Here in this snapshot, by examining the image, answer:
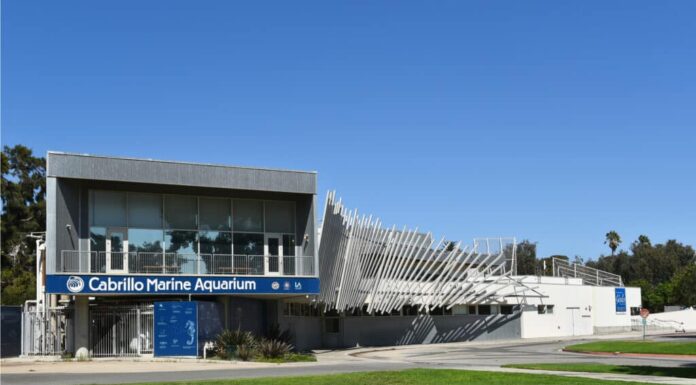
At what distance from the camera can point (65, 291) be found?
35.5m

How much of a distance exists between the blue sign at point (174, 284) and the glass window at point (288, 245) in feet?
6.79

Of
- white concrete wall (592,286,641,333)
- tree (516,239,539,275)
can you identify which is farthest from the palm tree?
white concrete wall (592,286,641,333)

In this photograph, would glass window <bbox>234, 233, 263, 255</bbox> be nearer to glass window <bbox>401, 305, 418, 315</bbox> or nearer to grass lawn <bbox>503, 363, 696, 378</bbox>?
glass window <bbox>401, 305, 418, 315</bbox>

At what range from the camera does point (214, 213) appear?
40875 mm

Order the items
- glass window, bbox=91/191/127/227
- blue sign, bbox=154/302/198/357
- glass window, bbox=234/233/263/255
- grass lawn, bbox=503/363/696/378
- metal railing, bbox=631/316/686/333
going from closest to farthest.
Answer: grass lawn, bbox=503/363/696/378 < blue sign, bbox=154/302/198/357 < glass window, bbox=91/191/127/227 < glass window, bbox=234/233/263/255 < metal railing, bbox=631/316/686/333

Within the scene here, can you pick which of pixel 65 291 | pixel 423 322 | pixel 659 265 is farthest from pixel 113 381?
pixel 659 265

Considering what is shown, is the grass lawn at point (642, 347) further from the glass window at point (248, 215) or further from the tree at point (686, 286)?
the tree at point (686, 286)

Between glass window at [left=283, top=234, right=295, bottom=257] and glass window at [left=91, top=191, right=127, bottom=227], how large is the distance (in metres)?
8.10

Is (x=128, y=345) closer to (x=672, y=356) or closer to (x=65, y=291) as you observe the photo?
(x=65, y=291)

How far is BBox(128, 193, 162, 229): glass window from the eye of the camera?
127 feet

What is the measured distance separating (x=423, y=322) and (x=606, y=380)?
32429 mm

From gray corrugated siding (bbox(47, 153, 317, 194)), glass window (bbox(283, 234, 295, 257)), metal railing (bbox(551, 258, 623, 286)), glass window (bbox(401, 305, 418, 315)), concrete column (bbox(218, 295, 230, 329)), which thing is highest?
gray corrugated siding (bbox(47, 153, 317, 194))

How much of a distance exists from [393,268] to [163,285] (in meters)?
14.6

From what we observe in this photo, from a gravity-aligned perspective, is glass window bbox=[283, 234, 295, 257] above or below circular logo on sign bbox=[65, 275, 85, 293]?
above
